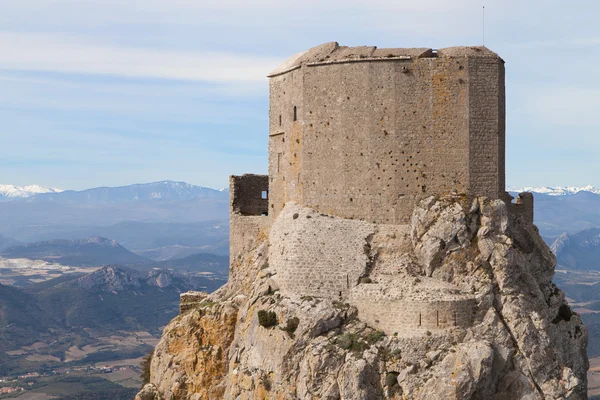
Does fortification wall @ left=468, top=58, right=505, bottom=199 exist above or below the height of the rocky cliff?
above

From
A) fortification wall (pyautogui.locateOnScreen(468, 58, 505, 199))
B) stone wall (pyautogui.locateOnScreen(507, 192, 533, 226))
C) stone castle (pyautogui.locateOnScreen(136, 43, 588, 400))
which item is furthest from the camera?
stone wall (pyautogui.locateOnScreen(507, 192, 533, 226))

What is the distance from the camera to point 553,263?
65312 mm

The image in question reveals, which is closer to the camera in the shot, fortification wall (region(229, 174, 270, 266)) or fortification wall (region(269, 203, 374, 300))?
fortification wall (region(269, 203, 374, 300))

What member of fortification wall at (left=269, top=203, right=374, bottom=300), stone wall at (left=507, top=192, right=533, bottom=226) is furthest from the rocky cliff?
stone wall at (left=507, top=192, right=533, bottom=226)

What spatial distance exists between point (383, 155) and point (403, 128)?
1.88 meters

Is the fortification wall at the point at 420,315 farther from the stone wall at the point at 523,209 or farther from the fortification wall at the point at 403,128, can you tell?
the stone wall at the point at 523,209

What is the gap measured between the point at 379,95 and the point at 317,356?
15.2 m

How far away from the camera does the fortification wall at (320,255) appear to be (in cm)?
5956

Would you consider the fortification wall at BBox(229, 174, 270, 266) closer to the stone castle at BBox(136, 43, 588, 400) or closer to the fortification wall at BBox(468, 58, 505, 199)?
the stone castle at BBox(136, 43, 588, 400)

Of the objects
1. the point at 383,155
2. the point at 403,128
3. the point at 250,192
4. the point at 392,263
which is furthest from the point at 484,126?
the point at 250,192

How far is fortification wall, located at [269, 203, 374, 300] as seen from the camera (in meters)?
59.6

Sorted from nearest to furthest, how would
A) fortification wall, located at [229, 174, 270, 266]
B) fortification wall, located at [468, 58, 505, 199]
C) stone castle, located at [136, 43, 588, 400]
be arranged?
1. stone castle, located at [136, 43, 588, 400]
2. fortification wall, located at [468, 58, 505, 199]
3. fortification wall, located at [229, 174, 270, 266]

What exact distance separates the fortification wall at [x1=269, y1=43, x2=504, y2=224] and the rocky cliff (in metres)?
1.46

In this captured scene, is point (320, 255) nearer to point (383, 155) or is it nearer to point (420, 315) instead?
point (383, 155)
